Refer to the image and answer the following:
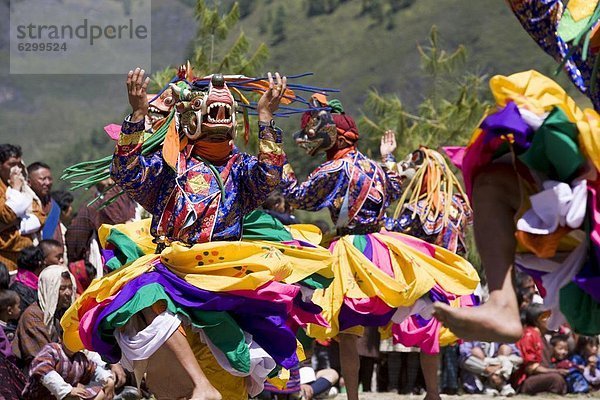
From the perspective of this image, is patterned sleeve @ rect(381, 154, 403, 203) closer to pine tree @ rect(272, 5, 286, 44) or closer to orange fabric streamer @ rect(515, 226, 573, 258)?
orange fabric streamer @ rect(515, 226, 573, 258)

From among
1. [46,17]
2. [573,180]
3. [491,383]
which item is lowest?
[491,383]

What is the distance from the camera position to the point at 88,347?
696 cm

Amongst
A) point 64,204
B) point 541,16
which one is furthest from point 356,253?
point 541,16

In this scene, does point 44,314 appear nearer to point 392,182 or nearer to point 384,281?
point 384,281

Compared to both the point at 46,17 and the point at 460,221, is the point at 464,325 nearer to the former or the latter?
the point at 460,221

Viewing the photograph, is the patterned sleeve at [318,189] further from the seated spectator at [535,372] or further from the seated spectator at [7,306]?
the seated spectator at [535,372]

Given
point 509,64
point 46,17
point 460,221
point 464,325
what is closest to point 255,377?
point 464,325

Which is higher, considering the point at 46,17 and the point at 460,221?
the point at 46,17

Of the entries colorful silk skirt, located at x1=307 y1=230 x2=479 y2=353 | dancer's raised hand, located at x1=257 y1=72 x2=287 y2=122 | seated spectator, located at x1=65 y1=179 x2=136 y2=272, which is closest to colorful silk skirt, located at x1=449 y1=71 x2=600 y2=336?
dancer's raised hand, located at x1=257 y1=72 x2=287 y2=122

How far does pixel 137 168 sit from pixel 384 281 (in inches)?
92.9

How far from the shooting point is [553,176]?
4.48 meters

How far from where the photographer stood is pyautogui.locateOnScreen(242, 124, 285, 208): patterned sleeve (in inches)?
275

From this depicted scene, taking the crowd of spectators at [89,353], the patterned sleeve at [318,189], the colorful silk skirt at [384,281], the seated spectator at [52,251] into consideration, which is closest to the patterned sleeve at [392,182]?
the colorful silk skirt at [384,281]

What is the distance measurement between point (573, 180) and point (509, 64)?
190 ft
